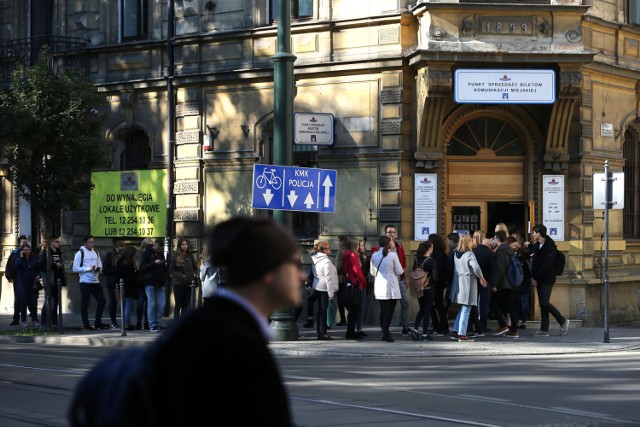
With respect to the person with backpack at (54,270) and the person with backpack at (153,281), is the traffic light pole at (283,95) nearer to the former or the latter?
the person with backpack at (153,281)

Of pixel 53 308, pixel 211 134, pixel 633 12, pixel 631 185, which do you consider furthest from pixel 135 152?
pixel 633 12

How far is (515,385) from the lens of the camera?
1268 cm

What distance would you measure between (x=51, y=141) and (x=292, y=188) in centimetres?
529

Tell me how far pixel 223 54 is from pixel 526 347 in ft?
31.4

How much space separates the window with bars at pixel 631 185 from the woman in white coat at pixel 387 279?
7120 mm

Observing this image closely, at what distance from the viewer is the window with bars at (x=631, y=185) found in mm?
23781

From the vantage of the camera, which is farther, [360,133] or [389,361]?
[360,133]

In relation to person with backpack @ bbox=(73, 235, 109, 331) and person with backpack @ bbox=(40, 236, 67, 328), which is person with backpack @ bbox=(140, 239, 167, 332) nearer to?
person with backpack @ bbox=(73, 235, 109, 331)

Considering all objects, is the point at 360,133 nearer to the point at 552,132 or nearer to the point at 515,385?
the point at 552,132

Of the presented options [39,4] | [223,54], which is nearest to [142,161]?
[223,54]

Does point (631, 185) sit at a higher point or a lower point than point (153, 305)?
higher

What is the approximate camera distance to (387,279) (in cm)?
1870

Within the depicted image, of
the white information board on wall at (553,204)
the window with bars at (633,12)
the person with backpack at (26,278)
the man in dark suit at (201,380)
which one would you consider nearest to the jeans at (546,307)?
the white information board on wall at (553,204)

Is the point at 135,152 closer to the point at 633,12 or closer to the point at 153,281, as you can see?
the point at 153,281
